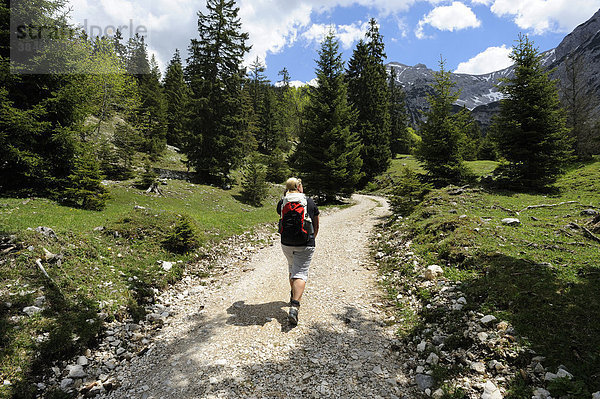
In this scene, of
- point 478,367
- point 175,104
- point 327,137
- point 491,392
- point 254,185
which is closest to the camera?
point 491,392

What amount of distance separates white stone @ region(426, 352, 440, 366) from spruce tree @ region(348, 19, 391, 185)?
101ft

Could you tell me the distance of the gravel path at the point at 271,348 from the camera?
3.77 meters

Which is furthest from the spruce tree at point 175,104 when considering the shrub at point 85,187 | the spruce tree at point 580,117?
the spruce tree at point 580,117

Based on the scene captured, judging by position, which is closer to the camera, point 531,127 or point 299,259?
point 299,259

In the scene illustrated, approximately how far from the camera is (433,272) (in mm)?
6449

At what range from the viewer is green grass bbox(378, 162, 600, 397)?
351cm

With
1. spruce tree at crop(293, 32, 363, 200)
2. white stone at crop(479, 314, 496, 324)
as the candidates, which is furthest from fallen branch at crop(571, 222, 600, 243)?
spruce tree at crop(293, 32, 363, 200)

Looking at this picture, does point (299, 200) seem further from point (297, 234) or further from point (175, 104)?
point (175, 104)

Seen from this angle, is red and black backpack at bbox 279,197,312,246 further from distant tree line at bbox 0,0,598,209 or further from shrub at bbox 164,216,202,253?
distant tree line at bbox 0,0,598,209

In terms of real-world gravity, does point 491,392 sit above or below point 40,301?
above

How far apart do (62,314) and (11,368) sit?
126 cm

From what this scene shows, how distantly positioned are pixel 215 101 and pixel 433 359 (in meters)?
28.6

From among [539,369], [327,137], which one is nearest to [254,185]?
[327,137]

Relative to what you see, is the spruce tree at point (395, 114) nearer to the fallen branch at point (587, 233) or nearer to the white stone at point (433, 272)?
the fallen branch at point (587, 233)
